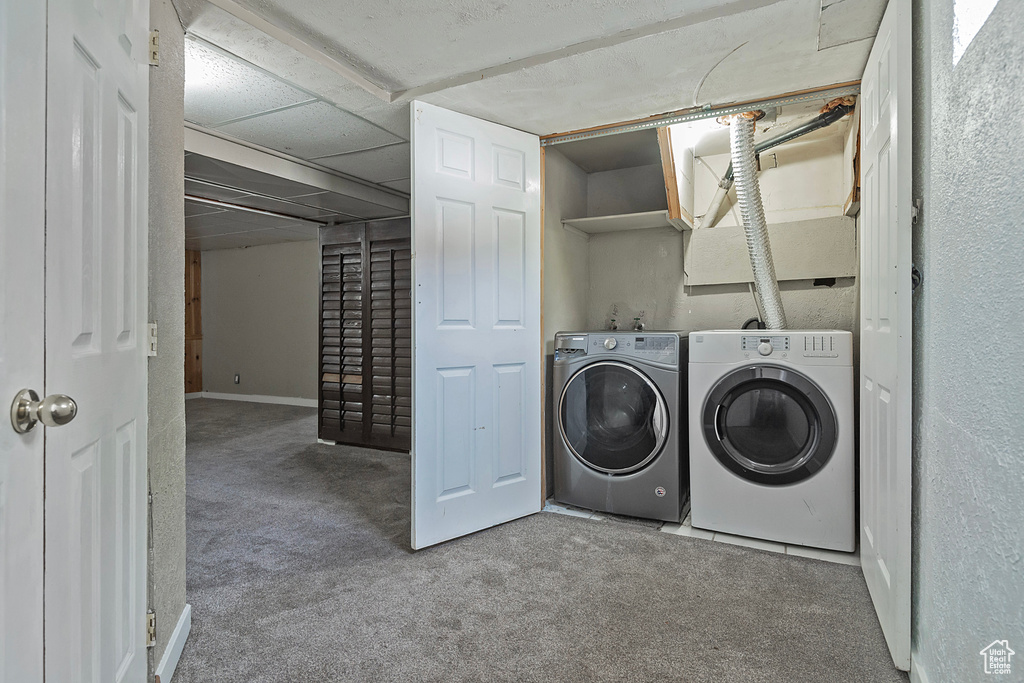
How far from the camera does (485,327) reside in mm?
2596

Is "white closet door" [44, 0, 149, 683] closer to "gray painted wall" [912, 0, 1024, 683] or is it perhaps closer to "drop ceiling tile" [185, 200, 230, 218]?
"gray painted wall" [912, 0, 1024, 683]

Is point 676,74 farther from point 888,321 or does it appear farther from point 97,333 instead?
point 97,333

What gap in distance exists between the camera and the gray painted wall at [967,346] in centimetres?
82

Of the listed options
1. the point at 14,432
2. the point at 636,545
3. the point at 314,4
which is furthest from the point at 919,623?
the point at 314,4

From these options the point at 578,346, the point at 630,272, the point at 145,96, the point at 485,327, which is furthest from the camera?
the point at 630,272

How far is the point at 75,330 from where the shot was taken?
0.96 meters

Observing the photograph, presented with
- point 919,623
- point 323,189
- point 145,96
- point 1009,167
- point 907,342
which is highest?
point 323,189

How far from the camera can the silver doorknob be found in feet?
2.49

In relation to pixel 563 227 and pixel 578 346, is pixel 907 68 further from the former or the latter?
pixel 563 227

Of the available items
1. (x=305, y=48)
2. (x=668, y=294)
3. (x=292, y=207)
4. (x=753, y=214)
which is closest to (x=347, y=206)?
(x=292, y=207)

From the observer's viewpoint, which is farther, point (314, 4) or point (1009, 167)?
point (314, 4)

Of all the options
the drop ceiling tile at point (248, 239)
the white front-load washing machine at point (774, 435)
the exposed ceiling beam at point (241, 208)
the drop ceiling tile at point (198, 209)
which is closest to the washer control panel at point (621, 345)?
the white front-load washing machine at point (774, 435)

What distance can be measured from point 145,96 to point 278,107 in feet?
4.23

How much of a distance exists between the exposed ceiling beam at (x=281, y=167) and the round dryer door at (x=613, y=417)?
2.20 m
